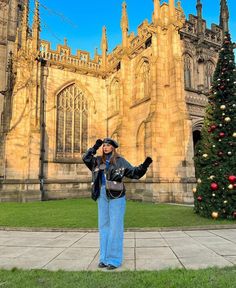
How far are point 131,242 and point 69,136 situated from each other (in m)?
18.0

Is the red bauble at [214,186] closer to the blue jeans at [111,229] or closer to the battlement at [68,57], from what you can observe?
the blue jeans at [111,229]

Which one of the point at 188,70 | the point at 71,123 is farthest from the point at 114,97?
the point at 188,70

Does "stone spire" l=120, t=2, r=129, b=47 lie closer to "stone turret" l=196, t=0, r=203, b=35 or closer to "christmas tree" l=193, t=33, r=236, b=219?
"stone turret" l=196, t=0, r=203, b=35

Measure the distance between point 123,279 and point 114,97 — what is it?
21.6 metres

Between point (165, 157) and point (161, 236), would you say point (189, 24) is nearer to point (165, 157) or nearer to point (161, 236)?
point (165, 157)

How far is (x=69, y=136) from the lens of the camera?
74.6ft

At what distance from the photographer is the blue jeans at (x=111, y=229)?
3.86 m

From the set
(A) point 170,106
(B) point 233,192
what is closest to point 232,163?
(B) point 233,192

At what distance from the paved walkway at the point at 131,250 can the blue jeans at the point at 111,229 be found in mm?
208

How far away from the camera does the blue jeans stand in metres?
3.86

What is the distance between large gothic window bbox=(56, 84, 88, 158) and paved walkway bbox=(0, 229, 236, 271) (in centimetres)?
1559

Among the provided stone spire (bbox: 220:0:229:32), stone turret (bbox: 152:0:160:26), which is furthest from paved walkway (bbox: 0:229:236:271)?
stone spire (bbox: 220:0:229:32)

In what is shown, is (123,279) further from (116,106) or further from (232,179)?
(116,106)

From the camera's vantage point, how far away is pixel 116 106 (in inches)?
920
